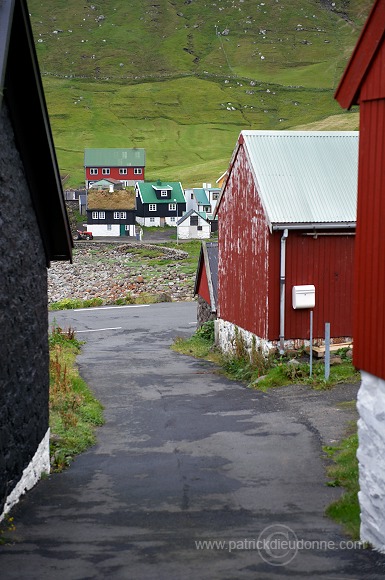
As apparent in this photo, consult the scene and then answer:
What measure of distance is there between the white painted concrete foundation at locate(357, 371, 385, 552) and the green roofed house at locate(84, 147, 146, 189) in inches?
4804

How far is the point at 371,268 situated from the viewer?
29.8 ft

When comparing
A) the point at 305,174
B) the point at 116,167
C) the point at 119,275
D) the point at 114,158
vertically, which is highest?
the point at 114,158

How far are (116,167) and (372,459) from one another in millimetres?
123261

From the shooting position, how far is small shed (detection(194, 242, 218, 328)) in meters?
29.9

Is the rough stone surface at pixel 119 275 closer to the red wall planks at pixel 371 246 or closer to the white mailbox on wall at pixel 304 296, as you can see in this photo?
the white mailbox on wall at pixel 304 296

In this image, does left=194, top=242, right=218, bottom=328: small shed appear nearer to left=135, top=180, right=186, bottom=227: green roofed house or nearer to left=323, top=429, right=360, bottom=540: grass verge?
left=323, top=429, right=360, bottom=540: grass verge

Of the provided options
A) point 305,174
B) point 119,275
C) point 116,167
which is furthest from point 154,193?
point 305,174

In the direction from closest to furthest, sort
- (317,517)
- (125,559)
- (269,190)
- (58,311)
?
(125,559) < (317,517) < (269,190) < (58,311)

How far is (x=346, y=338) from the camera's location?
22.8 meters

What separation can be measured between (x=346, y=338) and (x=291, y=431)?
24.7ft

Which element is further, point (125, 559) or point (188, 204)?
point (188, 204)

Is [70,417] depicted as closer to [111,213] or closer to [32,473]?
[32,473]

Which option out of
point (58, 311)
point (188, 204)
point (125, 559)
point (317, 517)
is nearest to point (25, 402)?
point (125, 559)

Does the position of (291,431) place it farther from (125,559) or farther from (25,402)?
(125,559)
